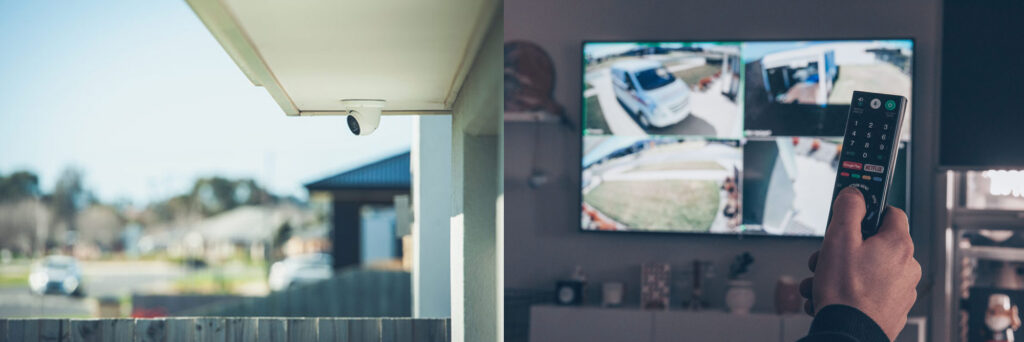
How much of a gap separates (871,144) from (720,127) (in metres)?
0.76

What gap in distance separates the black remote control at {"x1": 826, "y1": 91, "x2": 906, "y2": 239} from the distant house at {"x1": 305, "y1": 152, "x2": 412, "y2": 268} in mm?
8314

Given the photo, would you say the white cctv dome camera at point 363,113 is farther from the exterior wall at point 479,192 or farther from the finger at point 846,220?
the finger at point 846,220

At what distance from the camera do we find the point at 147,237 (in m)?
17.8

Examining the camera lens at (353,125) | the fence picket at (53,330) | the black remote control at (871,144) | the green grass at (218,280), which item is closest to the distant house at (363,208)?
the green grass at (218,280)

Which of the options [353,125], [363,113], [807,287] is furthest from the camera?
[363,113]

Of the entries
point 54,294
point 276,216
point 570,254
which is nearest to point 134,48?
point 54,294

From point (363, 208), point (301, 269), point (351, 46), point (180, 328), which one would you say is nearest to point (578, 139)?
point (351, 46)

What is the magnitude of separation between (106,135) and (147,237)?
2204mm

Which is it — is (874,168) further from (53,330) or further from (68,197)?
(68,197)

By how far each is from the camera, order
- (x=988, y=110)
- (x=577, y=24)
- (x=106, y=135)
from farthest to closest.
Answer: (x=106, y=135) < (x=988, y=110) < (x=577, y=24)

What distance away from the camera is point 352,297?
8547 mm

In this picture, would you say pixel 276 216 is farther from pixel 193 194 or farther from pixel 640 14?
pixel 640 14

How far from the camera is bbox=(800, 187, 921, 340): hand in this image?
2.97 feet

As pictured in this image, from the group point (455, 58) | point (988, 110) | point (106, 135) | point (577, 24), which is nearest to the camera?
point (577, 24)
